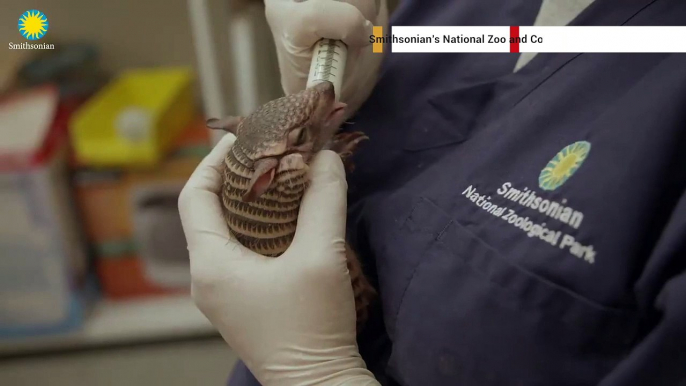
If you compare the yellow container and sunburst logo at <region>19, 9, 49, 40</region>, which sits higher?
sunburst logo at <region>19, 9, 49, 40</region>

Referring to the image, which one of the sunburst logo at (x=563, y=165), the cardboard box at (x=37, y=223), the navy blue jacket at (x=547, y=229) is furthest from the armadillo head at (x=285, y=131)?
the cardboard box at (x=37, y=223)

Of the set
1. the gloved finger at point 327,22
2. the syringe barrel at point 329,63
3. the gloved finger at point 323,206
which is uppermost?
the gloved finger at point 327,22

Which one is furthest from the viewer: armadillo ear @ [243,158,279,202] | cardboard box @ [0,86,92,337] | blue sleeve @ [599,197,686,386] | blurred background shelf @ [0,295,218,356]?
blurred background shelf @ [0,295,218,356]

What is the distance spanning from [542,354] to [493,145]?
0.19 meters

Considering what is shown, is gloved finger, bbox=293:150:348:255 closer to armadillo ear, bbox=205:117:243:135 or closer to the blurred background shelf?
armadillo ear, bbox=205:117:243:135

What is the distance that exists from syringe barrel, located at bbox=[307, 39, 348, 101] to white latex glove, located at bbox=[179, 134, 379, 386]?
0.08 meters

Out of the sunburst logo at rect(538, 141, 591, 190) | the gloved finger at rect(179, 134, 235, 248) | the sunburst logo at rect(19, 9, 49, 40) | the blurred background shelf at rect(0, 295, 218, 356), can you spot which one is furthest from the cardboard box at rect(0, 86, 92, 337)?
the sunburst logo at rect(538, 141, 591, 190)

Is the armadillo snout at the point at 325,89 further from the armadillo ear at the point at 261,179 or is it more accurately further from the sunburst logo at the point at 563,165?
the sunburst logo at the point at 563,165

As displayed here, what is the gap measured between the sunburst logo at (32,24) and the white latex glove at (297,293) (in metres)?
1.01

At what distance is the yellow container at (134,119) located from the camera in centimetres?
125

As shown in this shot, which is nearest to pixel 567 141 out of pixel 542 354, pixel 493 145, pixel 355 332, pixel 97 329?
pixel 493 145

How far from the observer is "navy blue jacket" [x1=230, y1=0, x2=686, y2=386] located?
1.38ft

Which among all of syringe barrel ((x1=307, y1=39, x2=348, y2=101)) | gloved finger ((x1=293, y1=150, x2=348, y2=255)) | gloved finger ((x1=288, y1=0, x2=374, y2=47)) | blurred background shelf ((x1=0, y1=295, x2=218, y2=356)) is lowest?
blurred background shelf ((x1=0, y1=295, x2=218, y2=356))

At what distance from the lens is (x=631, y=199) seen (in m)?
0.42
